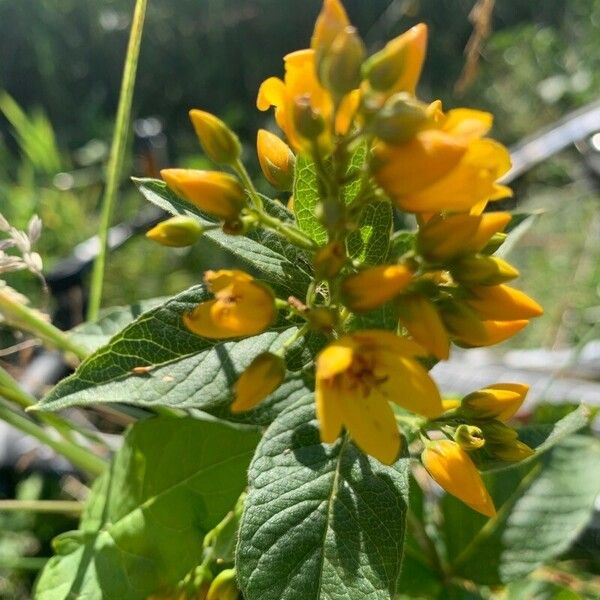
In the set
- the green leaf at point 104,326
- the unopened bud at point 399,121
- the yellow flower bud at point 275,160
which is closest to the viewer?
the unopened bud at point 399,121

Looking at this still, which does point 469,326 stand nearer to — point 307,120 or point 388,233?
point 388,233

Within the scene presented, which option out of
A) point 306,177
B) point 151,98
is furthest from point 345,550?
point 151,98

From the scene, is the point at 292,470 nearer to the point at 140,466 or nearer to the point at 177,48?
the point at 140,466

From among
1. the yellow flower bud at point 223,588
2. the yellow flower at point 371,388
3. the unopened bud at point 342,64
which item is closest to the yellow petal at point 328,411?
the yellow flower at point 371,388

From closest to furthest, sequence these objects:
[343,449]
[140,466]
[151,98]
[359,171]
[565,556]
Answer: [359,171]
[343,449]
[140,466]
[565,556]
[151,98]

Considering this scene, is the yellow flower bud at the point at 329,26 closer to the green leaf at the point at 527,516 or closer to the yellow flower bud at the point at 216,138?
the yellow flower bud at the point at 216,138

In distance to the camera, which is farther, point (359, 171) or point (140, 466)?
point (140, 466)

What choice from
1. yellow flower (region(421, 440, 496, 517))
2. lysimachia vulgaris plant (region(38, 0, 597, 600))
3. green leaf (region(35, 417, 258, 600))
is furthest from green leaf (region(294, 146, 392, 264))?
green leaf (region(35, 417, 258, 600))
